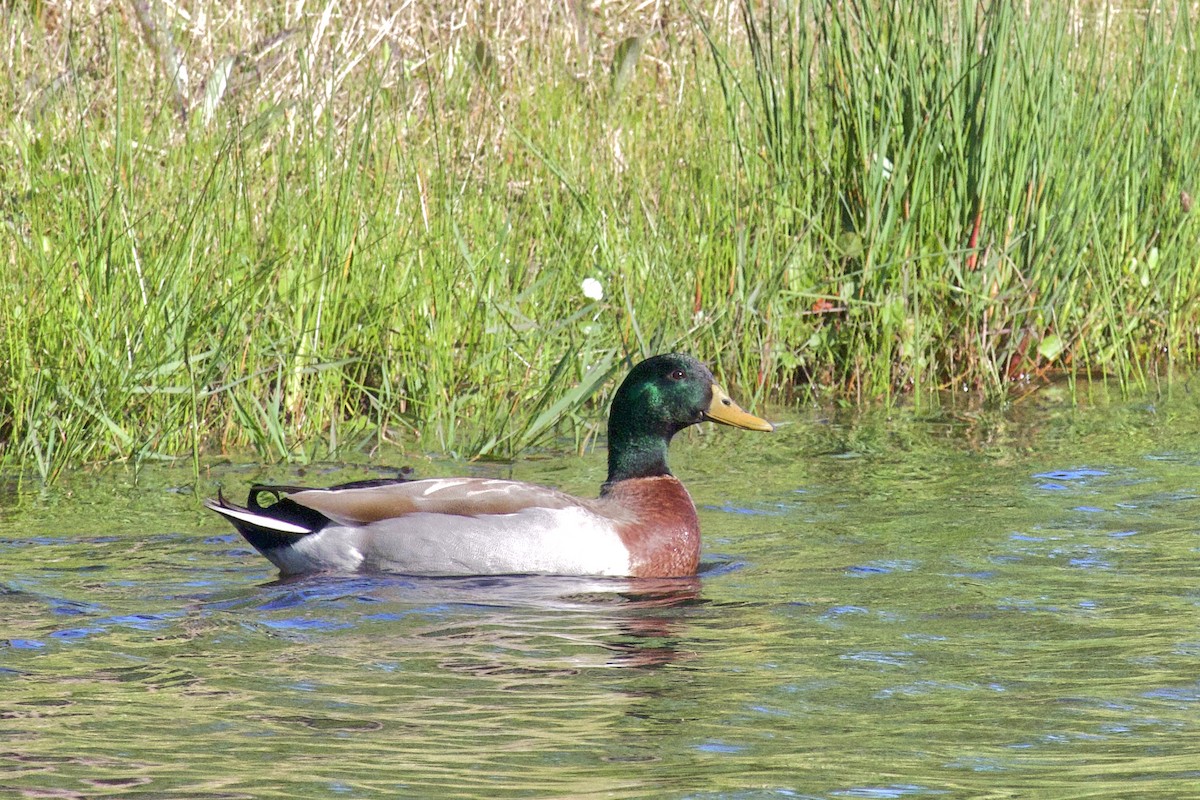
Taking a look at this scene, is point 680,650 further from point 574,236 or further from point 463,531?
point 574,236

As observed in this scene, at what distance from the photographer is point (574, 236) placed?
7.50 m

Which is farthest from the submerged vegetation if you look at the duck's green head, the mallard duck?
the mallard duck

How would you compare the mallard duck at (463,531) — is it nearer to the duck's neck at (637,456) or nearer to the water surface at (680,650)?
the water surface at (680,650)

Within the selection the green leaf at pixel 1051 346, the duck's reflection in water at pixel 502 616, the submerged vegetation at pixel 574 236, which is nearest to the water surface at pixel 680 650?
the duck's reflection in water at pixel 502 616

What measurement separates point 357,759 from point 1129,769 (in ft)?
4.75

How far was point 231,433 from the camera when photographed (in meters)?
6.97

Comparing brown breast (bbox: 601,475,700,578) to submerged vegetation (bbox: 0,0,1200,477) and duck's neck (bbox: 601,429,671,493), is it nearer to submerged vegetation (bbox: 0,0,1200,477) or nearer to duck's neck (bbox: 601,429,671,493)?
duck's neck (bbox: 601,429,671,493)

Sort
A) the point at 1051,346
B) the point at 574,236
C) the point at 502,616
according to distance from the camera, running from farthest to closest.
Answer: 1. the point at 1051,346
2. the point at 574,236
3. the point at 502,616

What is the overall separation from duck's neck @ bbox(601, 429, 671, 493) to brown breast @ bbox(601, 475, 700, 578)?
0.17m

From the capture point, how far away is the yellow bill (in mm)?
6121

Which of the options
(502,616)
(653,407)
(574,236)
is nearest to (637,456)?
(653,407)

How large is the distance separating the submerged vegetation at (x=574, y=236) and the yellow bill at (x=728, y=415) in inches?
26.7

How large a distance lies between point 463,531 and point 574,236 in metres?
2.26

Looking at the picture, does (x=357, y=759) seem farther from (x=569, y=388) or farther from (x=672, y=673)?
(x=569, y=388)
